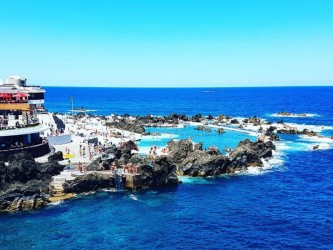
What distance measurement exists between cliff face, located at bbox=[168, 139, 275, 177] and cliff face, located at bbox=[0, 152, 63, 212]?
20.1m

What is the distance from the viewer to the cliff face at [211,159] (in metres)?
62.1

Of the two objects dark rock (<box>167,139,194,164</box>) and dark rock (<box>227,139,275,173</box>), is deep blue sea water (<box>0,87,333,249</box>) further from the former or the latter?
dark rock (<box>167,139,194,164</box>)

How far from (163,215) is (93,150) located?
80.0 ft

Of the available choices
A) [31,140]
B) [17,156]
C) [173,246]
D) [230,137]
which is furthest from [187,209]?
[230,137]

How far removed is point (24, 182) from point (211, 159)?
27.8 meters

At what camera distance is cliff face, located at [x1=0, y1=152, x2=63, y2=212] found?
152 feet

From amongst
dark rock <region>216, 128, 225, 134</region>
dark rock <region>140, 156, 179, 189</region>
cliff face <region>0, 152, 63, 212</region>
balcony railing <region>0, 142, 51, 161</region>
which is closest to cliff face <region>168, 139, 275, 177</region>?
dark rock <region>140, 156, 179, 189</region>

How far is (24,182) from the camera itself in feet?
165

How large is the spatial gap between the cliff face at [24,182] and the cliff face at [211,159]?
20059mm

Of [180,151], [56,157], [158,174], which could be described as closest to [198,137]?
[180,151]

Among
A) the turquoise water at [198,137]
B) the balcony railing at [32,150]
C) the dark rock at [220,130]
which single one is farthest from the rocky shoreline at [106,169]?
the dark rock at [220,130]

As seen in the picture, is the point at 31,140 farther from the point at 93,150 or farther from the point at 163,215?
the point at 163,215

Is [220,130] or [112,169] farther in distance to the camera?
[220,130]

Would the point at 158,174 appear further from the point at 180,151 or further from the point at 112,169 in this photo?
the point at 180,151
